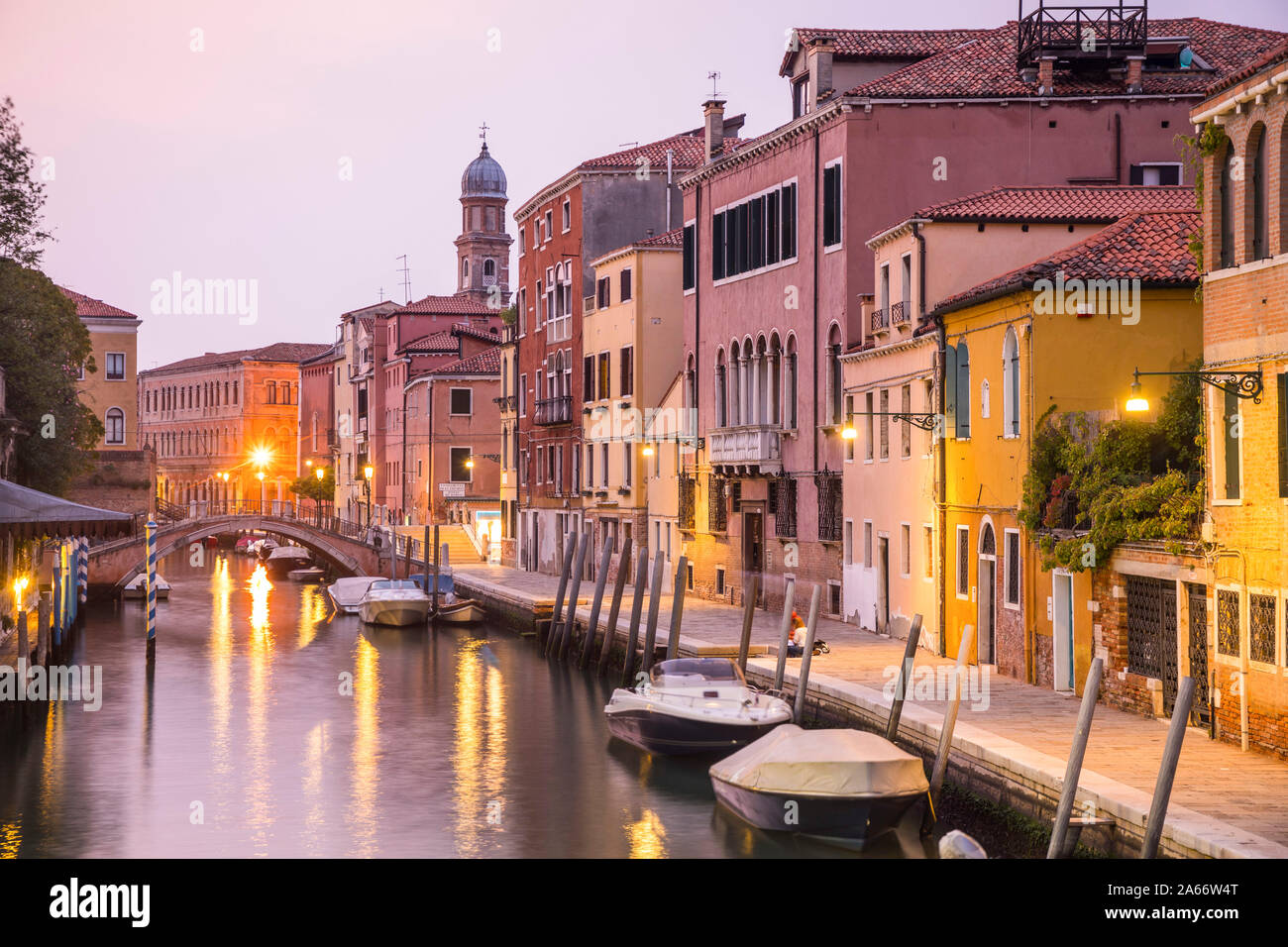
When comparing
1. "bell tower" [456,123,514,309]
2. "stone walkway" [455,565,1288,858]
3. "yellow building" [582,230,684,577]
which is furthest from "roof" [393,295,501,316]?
"stone walkway" [455,565,1288,858]

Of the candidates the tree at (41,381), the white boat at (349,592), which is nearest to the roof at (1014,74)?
the tree at (41,381)

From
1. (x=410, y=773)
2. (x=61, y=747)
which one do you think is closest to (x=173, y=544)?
(x=61, y=747)

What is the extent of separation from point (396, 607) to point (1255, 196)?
3205 centimetres

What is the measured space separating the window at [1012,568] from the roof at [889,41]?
13.1 metres

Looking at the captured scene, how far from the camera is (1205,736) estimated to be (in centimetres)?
1762

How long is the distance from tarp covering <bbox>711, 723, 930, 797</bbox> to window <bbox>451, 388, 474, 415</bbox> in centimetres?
5043

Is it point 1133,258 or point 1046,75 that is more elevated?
point 1046,75

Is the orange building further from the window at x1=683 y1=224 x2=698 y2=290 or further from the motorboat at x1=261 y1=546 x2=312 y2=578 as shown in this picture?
the window at x1=683 y1=224 x2=698 y2=290

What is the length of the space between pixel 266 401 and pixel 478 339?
3567 cm

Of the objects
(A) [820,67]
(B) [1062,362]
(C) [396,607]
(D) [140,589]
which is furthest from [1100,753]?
(D) [140,589]

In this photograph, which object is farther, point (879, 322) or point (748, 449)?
point (748, 449)

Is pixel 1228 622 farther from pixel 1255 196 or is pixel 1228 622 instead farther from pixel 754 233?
pixel 754 233

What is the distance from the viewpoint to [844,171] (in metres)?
31.2

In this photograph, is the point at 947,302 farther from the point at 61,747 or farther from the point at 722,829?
the point at 61,747
